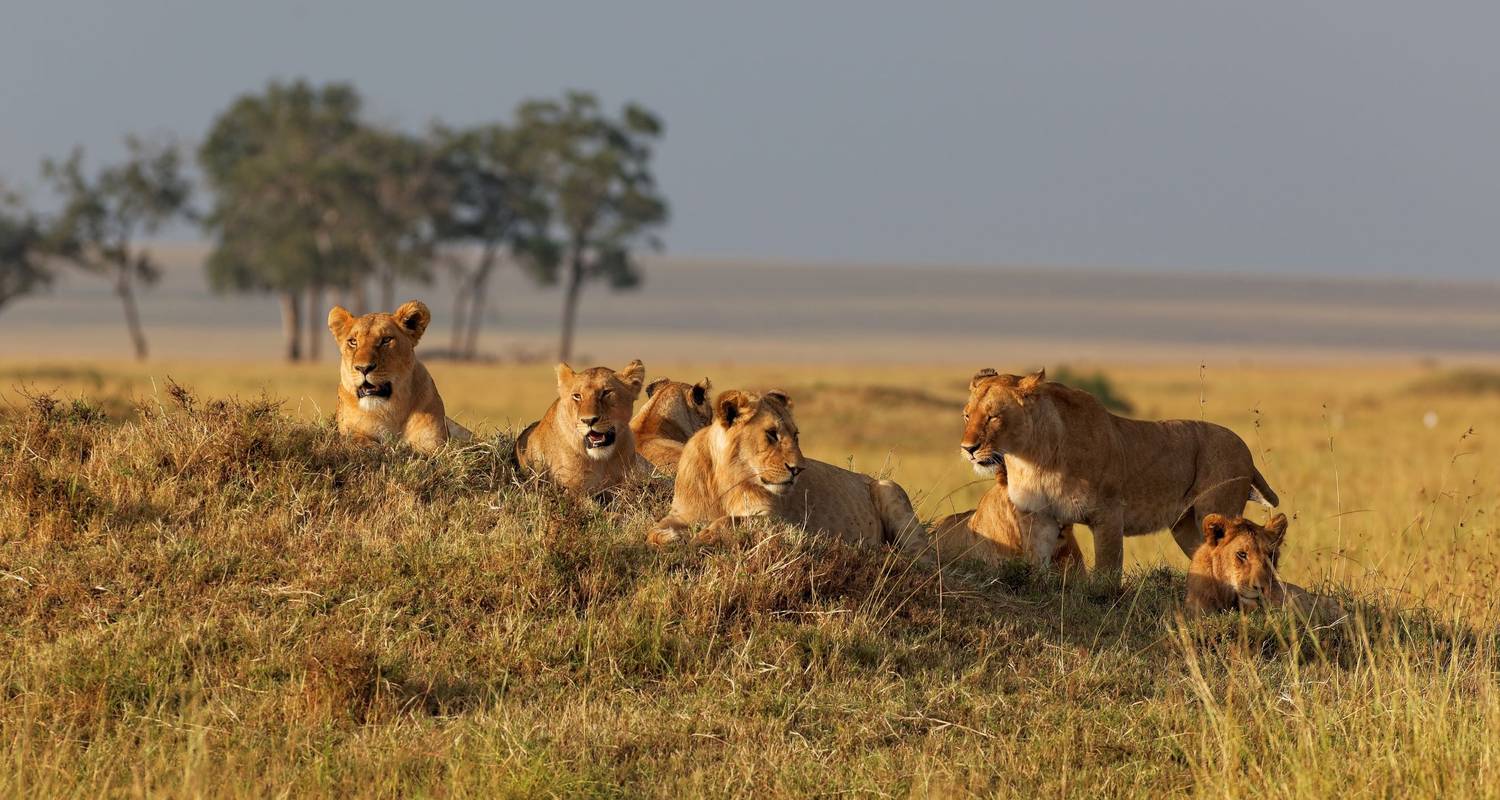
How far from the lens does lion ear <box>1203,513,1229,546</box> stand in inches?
332

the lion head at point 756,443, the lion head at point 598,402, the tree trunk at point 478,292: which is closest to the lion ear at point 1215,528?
the lion head at point 756,443

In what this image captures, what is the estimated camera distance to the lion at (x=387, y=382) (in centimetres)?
889

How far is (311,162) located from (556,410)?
65852 millimetres

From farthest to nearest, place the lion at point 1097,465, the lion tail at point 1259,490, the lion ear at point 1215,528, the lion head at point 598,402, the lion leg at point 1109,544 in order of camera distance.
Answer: the lion tail at point 1259,490
the lion leg at point 1109,544
the lion at point 1097,465
the lion head at point 598,402
the lion ear at point 1215,528

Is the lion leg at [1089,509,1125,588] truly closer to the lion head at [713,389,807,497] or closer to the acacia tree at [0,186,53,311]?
the lion head at [713,389,807,497]

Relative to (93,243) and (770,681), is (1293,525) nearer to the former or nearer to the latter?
(770,681)

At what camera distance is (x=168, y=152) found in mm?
78188

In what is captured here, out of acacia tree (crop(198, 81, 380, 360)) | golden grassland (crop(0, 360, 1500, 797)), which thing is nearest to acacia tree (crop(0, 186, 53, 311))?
acacia tree (crop(198, 81, 380, 360))

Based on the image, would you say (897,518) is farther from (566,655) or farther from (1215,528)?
(566,655)

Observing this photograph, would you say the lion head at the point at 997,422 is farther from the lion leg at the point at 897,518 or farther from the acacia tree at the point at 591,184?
the acacia tree at the point at 591,184

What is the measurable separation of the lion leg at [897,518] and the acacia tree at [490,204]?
211 feet

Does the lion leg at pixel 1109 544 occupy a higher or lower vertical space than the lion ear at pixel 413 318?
lower

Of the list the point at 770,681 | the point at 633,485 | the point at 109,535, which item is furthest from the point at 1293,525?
the point at 109,535

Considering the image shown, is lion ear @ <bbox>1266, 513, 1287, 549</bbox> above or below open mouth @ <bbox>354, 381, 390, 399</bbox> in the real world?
below
